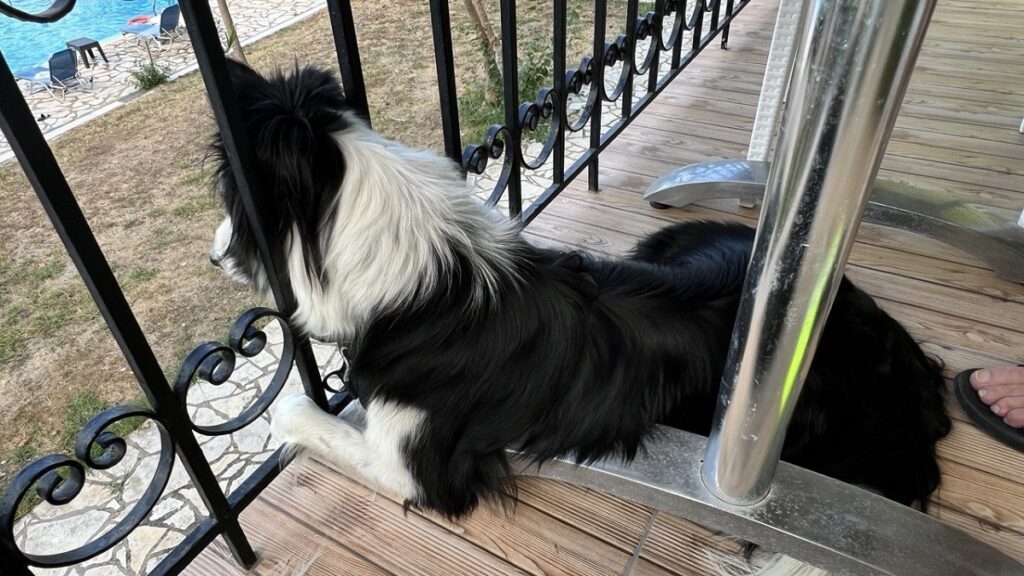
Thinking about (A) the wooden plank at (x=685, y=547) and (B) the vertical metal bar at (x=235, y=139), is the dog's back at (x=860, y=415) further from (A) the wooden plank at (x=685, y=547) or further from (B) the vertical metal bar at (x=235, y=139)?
(B) the vertical metal bar at (x=235, y=139)

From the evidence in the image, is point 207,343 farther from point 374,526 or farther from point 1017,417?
point 1017,417

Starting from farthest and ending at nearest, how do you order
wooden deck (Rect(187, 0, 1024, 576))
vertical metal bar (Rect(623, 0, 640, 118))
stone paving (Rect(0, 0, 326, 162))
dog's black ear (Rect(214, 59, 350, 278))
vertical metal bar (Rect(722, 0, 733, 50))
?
stone paving (Rect(0, 0, 326, 162)), vertical metal bar (Rect(722, 0, 733, 50)), vertical metal bar (Rect(623, 0, 640, 118)), wooden deck (Rect(187, 0, 1024, 576)), dog's black ear (Rect(214, 59, 350, 278))

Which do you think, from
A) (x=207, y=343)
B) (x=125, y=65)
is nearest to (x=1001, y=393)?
(x=207, y=343)

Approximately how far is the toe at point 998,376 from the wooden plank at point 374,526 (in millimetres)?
997

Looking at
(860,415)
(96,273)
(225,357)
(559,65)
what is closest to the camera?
(96,273)

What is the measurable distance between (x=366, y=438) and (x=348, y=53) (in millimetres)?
638

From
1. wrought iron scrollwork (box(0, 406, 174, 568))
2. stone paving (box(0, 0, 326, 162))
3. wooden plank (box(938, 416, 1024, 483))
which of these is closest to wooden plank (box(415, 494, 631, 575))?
wrought iron scrollwork (box(0, 406, 174, 568))

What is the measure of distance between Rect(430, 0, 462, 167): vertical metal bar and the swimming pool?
1239 cm

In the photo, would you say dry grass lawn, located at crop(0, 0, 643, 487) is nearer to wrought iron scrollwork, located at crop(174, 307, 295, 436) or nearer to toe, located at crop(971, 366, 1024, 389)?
wrought iron scrollwork, located at crop(174, 307, 295, 436)

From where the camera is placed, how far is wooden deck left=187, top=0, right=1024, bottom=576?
1119mm

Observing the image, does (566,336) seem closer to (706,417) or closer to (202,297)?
(706,417)

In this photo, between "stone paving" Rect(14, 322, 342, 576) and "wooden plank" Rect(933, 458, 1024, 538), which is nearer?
"wooden plank" Rect(933, 458, 1024, 538)

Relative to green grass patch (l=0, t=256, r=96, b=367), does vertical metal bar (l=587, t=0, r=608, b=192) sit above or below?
above

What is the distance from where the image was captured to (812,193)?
0.58 m
